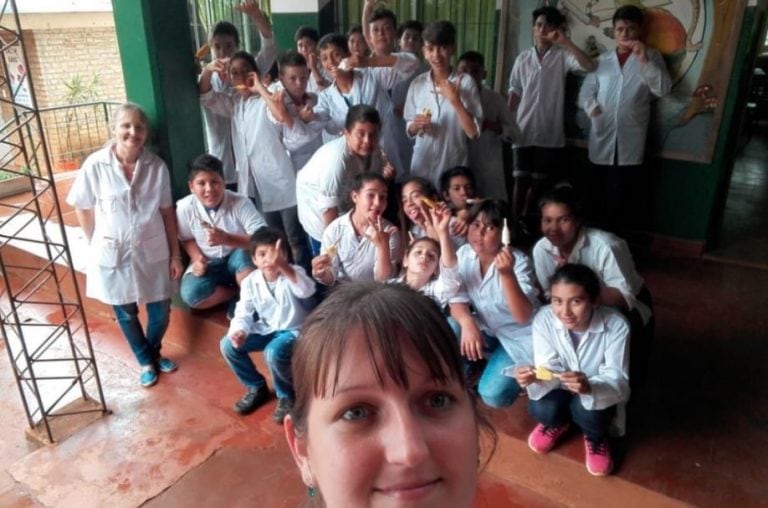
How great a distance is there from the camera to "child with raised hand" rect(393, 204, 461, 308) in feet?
8.37

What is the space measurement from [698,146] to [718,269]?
0.87 meters

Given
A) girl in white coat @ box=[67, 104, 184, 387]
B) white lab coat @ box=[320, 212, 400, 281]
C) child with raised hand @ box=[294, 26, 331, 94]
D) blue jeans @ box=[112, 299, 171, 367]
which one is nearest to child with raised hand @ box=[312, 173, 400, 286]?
white lab coat @ box=[320, 212, 400, 281]

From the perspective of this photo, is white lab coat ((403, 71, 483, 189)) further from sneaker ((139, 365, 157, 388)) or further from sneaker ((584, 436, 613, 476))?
sneaker ((139, 365, 157, 388))

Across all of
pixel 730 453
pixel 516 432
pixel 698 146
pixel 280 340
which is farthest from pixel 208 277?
pixel 698 146

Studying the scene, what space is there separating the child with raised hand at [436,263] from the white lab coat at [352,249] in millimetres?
214

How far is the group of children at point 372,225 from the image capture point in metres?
2.37

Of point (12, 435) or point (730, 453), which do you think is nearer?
point (730, 453)

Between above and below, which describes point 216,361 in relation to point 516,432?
below

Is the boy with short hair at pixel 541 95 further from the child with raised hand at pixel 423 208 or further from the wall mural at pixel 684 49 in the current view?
the child with raised hand at pixel 423 208

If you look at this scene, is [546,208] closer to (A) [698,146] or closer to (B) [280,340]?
(B) [280,340]

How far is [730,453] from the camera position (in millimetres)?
2387

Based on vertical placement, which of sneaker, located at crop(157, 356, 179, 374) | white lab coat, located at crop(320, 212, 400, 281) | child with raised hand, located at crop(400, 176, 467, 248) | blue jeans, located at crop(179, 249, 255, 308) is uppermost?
child with raised hand, located at crop(400, 176, 467, 248)

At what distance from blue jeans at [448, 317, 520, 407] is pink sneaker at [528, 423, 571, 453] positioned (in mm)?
170

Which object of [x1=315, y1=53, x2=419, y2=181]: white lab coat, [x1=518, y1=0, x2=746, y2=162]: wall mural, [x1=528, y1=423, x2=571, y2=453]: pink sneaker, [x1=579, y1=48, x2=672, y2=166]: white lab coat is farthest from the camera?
[x1=579, y1=48, x2=672, y2=166]: white lab coat
